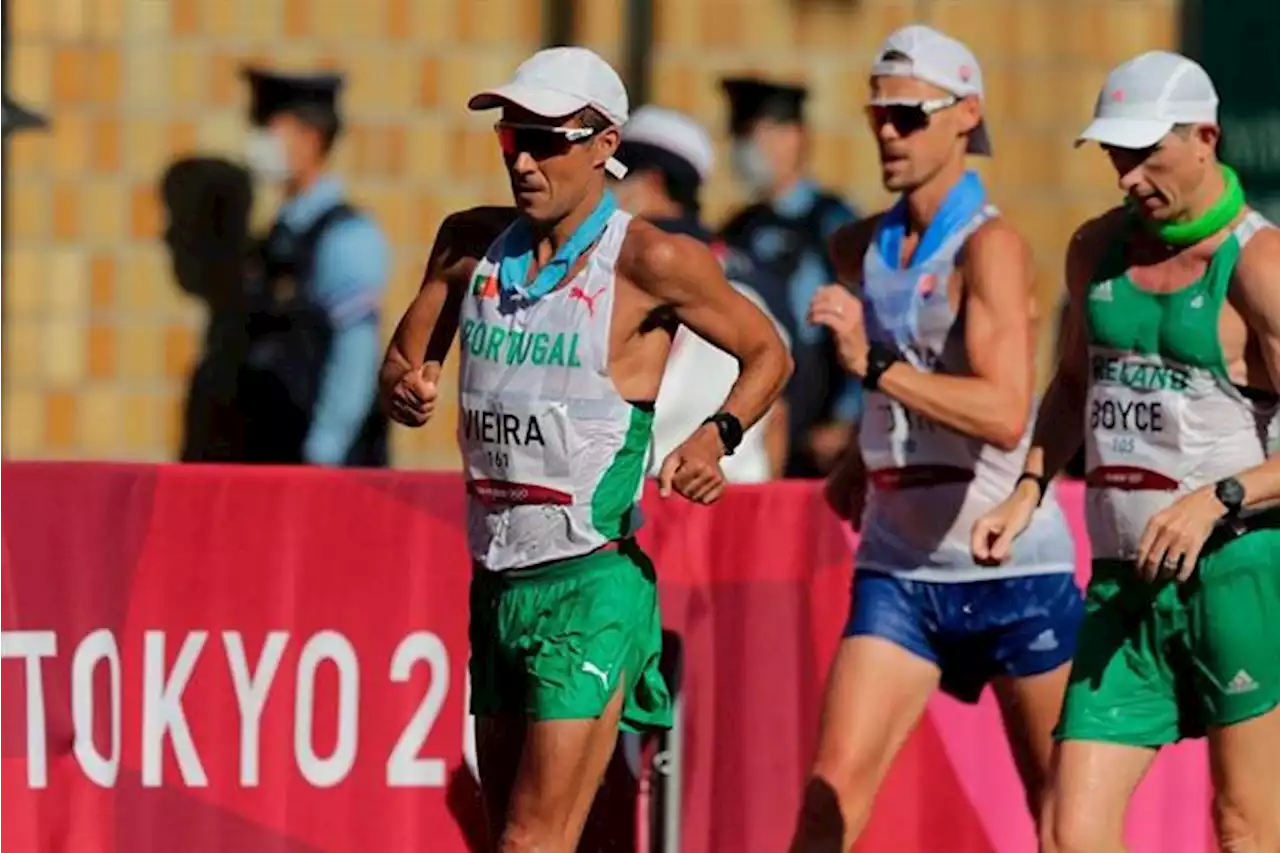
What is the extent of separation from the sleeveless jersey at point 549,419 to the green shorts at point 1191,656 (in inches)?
47.5

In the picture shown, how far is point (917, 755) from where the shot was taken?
386 inches

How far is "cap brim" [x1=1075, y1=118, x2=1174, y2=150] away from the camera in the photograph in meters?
7.79

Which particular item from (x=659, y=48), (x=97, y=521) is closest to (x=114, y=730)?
(x=97, y=521)

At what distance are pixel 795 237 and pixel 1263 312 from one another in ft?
14.9

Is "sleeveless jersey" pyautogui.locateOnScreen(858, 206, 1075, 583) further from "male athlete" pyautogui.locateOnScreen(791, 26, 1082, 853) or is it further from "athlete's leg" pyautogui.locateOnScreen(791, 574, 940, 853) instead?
"athlete's leg" pyautogui.locateOnScreen(791, 574, 940, 853)

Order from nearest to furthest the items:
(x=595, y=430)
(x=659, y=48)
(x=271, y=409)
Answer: (x=595, y=430) < (x=271, y=409) < (x=659, y=48)

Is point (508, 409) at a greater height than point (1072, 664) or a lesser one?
greater

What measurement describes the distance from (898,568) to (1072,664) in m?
0.73

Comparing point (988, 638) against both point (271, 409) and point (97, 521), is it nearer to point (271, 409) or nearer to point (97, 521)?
point (97, 521)

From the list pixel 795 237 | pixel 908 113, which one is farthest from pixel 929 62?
pixel 795 237

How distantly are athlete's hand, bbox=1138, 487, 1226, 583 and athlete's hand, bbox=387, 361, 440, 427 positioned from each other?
161cm

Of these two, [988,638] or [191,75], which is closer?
[988,638]

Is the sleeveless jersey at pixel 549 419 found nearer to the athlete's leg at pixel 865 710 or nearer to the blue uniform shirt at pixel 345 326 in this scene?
the athlete's leg at pixel 865 710

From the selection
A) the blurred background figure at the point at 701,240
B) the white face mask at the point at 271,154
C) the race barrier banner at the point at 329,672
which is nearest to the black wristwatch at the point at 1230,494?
the race barrier banner at the point at 329,672
